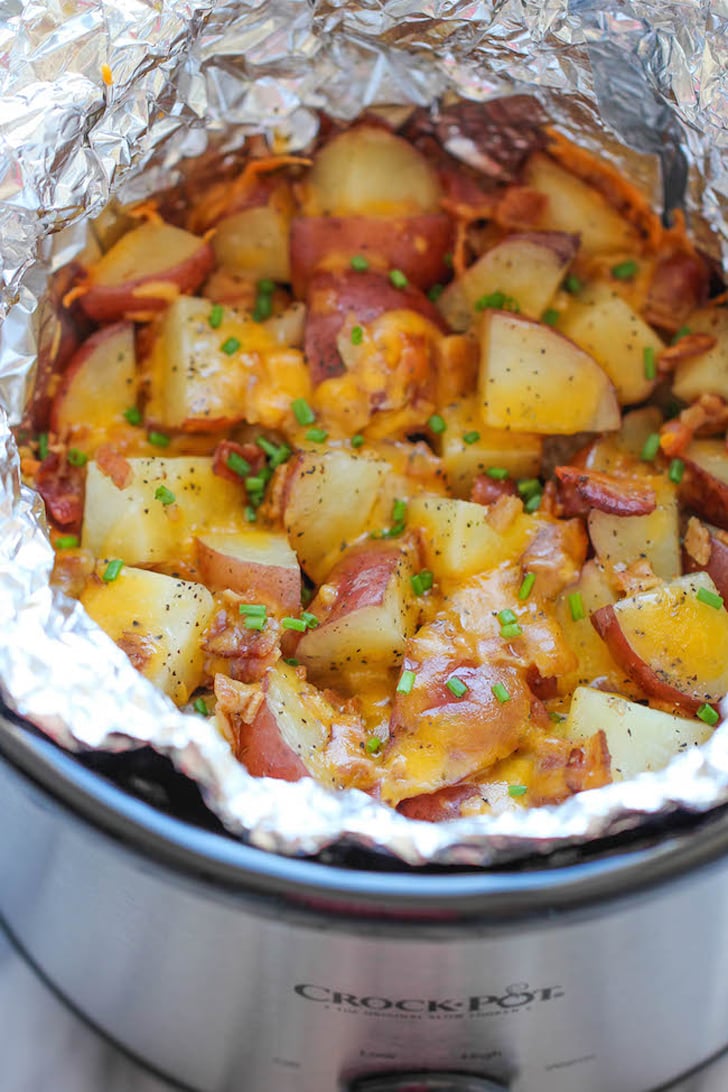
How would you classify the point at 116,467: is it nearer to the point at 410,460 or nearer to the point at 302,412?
the point at 302,412

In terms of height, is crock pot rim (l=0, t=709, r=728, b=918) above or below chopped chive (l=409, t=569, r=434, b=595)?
above

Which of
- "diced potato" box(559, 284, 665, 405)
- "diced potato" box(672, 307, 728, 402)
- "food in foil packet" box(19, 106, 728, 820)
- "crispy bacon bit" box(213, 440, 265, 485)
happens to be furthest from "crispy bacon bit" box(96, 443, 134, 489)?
"diced potato" box(672, 307, 728, 402)

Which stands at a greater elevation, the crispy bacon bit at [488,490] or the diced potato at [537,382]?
the diced potato at [537,382]

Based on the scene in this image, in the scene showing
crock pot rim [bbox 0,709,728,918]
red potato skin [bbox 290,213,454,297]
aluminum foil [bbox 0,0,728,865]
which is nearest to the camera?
crock pot rim [bbox 0,709,728,918]

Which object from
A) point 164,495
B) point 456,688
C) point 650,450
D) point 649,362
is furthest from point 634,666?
point 164,495

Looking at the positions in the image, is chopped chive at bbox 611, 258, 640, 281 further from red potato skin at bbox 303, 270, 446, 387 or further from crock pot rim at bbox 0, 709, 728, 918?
crock pot rim at bbox 0, 709, 728, 918

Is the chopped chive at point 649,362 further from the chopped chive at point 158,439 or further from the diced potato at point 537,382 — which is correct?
the chopped chive at point 158,439

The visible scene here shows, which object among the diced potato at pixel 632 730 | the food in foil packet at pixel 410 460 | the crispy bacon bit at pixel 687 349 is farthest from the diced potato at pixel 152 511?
the crispy bacon bit at pixel 687 349

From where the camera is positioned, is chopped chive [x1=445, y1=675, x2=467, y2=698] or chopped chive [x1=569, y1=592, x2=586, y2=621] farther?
chopped chive [x1=569, y1=592, x2=586, y2=621]
